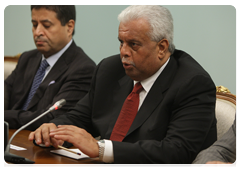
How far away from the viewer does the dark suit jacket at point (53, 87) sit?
216 cm

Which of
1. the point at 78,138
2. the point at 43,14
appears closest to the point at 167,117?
the point at 78,138

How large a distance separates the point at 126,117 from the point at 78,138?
1.17 ft

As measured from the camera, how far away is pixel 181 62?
1.74 m

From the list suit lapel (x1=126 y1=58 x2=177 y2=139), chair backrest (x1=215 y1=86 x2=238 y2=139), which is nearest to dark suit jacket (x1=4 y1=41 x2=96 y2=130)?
suit lapel (x1=126 y1=58 x2=177 y2=139)

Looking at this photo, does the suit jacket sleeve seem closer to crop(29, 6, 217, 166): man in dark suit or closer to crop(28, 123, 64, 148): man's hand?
crop(29, 6, 217, 166): man in dark suit

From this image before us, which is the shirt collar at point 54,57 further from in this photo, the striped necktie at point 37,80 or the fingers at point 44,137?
the fingers at point 44,137

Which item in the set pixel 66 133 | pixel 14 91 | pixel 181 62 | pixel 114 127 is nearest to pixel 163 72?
pixel 181 62

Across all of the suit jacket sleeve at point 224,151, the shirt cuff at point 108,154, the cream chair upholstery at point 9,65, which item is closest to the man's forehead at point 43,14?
the cream chair upholstery at point 9,65

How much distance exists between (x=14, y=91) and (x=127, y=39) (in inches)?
57.1

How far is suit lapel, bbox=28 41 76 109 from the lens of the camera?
7.81 feet

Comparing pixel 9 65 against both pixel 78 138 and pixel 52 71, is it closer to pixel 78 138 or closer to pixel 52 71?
pixel 52 71

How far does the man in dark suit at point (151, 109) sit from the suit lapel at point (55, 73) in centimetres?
59

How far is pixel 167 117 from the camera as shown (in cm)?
159

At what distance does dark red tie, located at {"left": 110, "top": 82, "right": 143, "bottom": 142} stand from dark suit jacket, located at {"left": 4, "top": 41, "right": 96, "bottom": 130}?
2.02 ft
